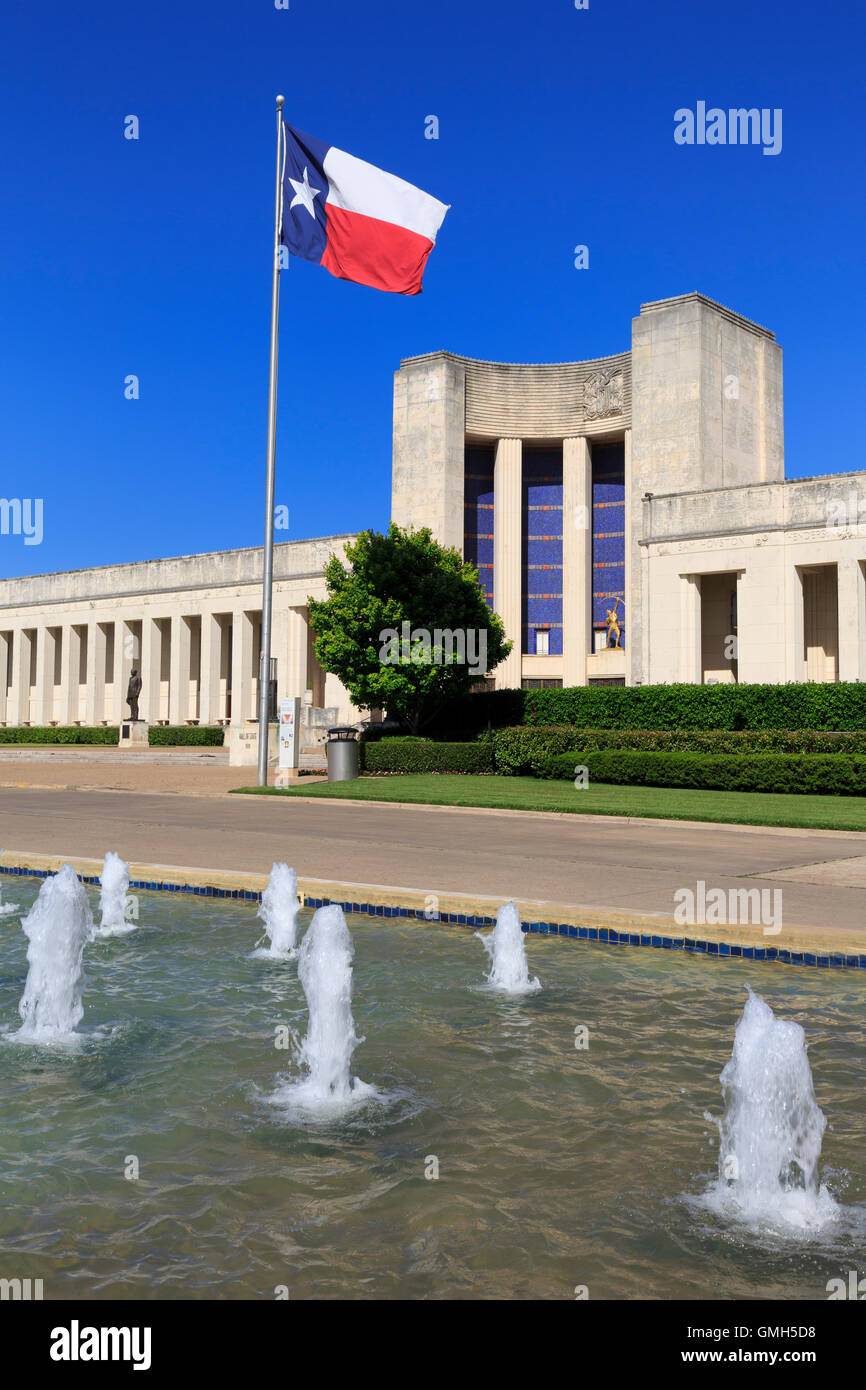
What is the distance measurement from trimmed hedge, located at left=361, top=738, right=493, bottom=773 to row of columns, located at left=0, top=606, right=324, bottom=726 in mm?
27477

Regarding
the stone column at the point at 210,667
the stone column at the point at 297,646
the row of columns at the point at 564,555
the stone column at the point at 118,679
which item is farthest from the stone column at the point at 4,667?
the row of columns at the point at 564,555

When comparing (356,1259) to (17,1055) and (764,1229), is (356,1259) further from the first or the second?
(17,1055)

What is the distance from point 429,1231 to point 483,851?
33.3 ft

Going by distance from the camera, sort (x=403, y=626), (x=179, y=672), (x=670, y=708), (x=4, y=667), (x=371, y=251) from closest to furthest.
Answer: (x=371, y=251) → (x=403, y=626) → (x=670, y=708) → (x=179, y=672) → (x=4, y=667)

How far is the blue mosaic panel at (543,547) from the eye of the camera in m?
54.9

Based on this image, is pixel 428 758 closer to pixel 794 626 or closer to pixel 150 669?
pixel 794 626

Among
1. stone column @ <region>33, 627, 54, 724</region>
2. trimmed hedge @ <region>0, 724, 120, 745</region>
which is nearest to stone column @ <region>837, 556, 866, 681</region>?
trimmed hedge @ <region>0, 724, 120, 745</region>

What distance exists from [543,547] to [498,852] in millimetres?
43235

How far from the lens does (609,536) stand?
178 feet

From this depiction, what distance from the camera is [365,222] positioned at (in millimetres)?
23562

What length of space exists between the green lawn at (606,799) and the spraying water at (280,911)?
10.9 m

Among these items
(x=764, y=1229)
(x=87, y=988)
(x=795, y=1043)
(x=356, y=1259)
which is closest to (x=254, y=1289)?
(x=356, y=1259)

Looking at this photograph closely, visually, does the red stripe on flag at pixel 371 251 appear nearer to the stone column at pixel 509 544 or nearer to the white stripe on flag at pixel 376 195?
the white stripe on flag at pixel 376 195

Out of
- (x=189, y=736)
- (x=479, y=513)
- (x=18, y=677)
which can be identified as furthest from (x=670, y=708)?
(x=18, y=677)
